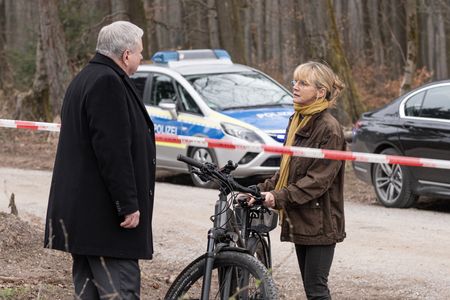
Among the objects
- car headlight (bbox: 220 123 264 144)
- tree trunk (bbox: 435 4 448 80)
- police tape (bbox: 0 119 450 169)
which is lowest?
tree trunk (bbox: 435 4 448 80)

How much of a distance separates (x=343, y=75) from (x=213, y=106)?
6.65 metres

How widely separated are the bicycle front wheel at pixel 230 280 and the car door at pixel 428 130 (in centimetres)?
671

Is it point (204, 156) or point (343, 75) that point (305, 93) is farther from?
point (343, 75)

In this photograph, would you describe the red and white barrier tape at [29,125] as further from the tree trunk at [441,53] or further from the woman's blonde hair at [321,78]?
the tree trunk at [441,53]

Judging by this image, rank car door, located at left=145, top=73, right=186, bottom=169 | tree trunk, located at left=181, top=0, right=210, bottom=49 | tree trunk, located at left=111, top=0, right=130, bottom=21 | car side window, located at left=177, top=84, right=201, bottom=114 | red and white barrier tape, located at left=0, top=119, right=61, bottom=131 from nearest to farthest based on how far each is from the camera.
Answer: red and white barrier tape, located at left=0, top=119, right=61, bottom=131 → car side window, located at left=177, top=84, right=201, bottom=114 → car door, located at left=145, top=73, right=186, bottom=169 → tree trunk, located at left=111, top=0, right=130, bottom=21 → tree trunk, located at left=181, top=0, right=210, bottom=49

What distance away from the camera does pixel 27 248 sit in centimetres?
825

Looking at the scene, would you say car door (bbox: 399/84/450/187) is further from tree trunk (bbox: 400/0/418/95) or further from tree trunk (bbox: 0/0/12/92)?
tree trunk (bbox: 0/0/12/92)

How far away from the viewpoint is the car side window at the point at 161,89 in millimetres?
15367

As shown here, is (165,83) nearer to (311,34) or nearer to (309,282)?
(311,34)

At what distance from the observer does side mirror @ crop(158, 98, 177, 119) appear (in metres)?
14.7

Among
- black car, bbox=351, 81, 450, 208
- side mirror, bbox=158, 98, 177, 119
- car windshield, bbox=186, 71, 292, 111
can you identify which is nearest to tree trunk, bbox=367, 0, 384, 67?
car windshield, bbox=186, 71, 292, 111

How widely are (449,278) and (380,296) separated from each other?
0.87 meters

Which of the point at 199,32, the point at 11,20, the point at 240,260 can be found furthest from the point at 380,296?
the point at 11,20

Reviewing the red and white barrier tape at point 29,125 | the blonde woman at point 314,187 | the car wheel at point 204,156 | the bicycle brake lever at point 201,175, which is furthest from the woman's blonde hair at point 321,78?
the car wheel at point 204,156
